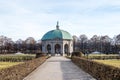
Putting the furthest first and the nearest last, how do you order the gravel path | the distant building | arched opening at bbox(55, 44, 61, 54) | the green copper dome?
arched opening at bbox(55, 44, 61, 54), the distant building, the green copper dome, the gravel path

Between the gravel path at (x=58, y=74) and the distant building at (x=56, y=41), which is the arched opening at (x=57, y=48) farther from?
the gravel path at (x=58, y=74)

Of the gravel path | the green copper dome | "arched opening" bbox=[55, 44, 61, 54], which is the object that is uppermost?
the green copper dome

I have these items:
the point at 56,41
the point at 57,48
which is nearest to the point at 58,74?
the point at 56,41

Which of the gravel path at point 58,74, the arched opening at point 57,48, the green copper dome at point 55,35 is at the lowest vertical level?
the gravel path at point 58,74

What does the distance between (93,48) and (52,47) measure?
134 ft

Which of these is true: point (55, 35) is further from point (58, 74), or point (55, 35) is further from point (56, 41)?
point (58, 74)

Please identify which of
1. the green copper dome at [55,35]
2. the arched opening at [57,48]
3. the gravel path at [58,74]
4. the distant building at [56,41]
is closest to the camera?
the gravel path at [58,74]

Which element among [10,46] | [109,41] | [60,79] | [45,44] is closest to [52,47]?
[45,44]

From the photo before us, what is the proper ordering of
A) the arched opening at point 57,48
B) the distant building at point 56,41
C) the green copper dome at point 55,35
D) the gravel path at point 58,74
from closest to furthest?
the gravel path at point 58,74, the green copper dome at point 55,35, the distant building at point 56,41, the arched opening at point 57,48

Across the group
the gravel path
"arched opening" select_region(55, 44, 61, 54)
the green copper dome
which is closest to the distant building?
the green copper dome

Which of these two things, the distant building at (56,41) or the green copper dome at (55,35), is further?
the distant building at (56,41)

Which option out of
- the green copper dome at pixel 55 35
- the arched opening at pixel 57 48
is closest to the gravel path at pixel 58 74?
the green copper dome at pixel 55 35

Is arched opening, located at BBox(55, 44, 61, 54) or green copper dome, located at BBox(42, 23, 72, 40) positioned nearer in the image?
green copper dome, located at BBox(42, 23, 72, 40)

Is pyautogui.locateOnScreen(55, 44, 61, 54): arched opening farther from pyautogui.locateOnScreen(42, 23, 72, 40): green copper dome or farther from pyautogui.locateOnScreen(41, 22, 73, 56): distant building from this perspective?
pyautogui.locateOnScreen(42, 23, 72, 40): green copper dome
